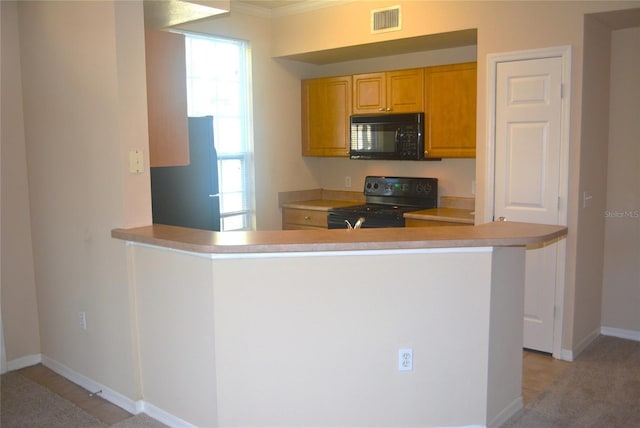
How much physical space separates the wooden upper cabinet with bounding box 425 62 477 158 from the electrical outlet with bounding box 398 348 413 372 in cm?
242

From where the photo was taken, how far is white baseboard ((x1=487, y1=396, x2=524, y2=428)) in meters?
2.89

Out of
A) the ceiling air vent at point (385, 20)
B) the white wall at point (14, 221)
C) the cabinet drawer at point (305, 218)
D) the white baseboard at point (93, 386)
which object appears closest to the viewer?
the white baseboard at point (93, 386)

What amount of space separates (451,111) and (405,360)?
2.62 meters

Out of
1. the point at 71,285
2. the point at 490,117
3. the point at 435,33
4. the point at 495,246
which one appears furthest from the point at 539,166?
the point at 71,285

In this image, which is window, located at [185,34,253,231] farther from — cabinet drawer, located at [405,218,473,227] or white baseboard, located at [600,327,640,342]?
white baseboard, located at [600,327,640,342]

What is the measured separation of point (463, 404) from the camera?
2775 mm

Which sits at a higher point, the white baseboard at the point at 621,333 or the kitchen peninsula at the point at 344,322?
the kitchen peninsula at the point at 344,322

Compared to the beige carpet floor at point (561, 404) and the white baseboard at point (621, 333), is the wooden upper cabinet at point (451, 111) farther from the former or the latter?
the beige carpet floor at point (561, 404)

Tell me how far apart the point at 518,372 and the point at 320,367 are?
3.69 feet

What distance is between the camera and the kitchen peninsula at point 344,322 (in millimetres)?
2633

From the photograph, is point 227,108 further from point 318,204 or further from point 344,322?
point 344,322

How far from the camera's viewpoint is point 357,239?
260 cm

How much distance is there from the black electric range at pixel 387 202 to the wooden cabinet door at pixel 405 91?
698mm

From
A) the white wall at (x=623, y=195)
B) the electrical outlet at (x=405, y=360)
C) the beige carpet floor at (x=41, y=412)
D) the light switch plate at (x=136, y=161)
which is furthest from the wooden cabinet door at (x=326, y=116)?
the beige carpet floor at (x=41, y=412)
